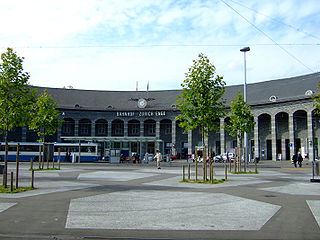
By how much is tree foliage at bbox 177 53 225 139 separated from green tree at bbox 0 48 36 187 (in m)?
8.31

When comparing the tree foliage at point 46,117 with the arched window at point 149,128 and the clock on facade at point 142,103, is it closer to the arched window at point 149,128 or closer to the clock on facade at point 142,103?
the clock on facade at point 142,103

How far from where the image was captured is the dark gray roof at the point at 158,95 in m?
53.6

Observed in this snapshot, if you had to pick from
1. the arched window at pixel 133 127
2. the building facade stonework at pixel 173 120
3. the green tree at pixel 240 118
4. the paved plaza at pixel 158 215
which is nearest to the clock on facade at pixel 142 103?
the building facade stonework at pixel 173 120

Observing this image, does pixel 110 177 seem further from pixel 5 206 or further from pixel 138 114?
pixel 138 114

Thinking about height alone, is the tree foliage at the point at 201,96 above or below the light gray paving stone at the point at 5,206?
above

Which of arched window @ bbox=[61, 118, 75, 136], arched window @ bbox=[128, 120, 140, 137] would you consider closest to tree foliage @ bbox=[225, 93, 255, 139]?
arched window @ bbox=[128, 120, 140, 137]

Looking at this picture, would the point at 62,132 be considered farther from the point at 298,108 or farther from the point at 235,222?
the point at 235,222

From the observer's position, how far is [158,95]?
230ft

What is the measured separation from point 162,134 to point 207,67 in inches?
1938

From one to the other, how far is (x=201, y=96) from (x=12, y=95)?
32.2 ft

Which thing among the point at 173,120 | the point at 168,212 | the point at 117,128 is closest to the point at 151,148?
the point at 173,120

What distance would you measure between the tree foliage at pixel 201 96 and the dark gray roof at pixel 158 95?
1451 inches

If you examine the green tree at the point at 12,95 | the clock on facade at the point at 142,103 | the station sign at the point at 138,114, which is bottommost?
the green tree at the point at 12,95

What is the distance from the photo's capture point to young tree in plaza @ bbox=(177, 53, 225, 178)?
18.4 m
